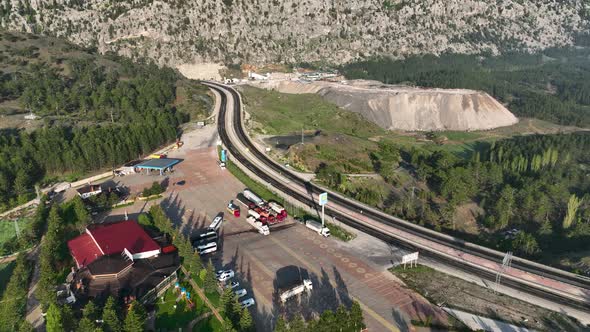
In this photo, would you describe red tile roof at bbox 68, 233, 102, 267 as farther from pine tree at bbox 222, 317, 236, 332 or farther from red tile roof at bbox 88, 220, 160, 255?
pine tree at bbox 222, 317, 236, 332

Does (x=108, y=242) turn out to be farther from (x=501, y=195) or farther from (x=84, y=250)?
(x=501, y=195)

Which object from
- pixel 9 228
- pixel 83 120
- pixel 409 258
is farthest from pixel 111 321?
pixel 83 120

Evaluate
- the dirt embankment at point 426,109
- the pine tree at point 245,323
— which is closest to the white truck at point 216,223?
the pine tree at point 245,323

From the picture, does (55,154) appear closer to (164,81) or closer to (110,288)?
(110,288)

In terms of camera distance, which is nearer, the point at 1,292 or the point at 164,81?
the point at 1,292

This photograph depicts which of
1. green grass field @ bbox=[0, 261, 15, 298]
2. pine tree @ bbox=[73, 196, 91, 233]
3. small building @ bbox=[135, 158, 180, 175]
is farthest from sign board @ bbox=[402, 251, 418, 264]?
small building @ bbox=[135, 158, 180, 175]

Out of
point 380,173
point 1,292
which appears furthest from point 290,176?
point 1,292

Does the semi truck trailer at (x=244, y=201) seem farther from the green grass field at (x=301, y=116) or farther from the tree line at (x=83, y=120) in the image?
the green grass field at (x=301, y=116)
